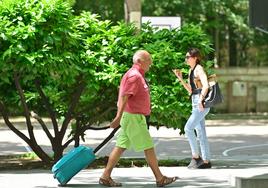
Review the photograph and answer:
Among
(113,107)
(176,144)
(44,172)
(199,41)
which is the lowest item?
(176,144)

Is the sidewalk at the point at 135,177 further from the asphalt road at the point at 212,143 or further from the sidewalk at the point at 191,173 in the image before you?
the asphalt road at the point at 212,143

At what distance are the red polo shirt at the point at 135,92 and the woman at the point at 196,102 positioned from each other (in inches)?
81.4

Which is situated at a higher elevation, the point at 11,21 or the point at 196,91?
the point at 11,21

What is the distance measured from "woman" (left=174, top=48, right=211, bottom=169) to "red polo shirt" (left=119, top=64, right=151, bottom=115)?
81.4 inches

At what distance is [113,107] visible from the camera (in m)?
12.6

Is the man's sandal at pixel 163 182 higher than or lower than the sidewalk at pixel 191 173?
higher

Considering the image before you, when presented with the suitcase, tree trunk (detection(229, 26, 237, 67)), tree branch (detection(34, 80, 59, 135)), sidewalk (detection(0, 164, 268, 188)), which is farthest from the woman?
tree trunk (detection(229, 26, 237, 67))

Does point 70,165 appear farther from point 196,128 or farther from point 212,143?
point 212,143

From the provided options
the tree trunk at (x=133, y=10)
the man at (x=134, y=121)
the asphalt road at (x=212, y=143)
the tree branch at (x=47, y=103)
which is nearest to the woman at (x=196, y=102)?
the man at (x=134, y=121)

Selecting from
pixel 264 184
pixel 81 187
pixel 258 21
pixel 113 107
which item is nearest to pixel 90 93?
pixel 113 107

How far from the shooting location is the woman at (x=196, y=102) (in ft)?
37.8

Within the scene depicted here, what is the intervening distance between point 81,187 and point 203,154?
274 centimetres

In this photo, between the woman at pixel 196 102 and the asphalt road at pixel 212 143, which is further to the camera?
the asphalt road at pixel 212 143

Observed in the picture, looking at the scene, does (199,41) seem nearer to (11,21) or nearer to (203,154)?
(203,154)
